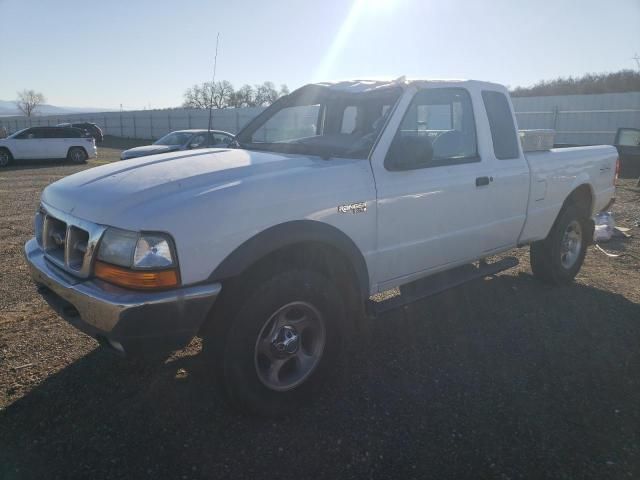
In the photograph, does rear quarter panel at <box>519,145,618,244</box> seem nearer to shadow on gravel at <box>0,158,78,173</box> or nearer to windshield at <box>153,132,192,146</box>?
windshield at <box>153,132,192,146</box>

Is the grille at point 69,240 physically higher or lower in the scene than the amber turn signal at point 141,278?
higher

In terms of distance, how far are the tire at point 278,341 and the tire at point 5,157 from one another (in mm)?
20682

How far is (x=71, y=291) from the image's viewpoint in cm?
263

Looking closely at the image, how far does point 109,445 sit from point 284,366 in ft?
3.47

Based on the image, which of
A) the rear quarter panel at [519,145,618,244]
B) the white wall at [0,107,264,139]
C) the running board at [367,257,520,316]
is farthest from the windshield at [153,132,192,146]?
the white wall at [0,107,264,139]

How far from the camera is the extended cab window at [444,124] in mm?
3857

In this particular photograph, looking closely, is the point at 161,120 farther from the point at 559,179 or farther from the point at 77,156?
the point at 559,179

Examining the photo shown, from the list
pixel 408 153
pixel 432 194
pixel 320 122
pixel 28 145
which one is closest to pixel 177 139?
pixel 28 145

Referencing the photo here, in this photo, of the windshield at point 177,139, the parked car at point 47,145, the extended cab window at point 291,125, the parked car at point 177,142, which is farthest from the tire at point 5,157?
the extended cab window at point 291,125

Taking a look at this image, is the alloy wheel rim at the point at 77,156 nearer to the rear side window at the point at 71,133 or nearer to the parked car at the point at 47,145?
the parked car at the point at 47,145

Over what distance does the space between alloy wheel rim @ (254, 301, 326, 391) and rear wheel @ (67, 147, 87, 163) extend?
21.0 metres

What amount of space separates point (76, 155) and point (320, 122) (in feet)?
64.9

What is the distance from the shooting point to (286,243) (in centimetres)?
285

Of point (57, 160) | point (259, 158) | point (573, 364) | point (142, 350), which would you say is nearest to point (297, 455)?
point (142, 350)
